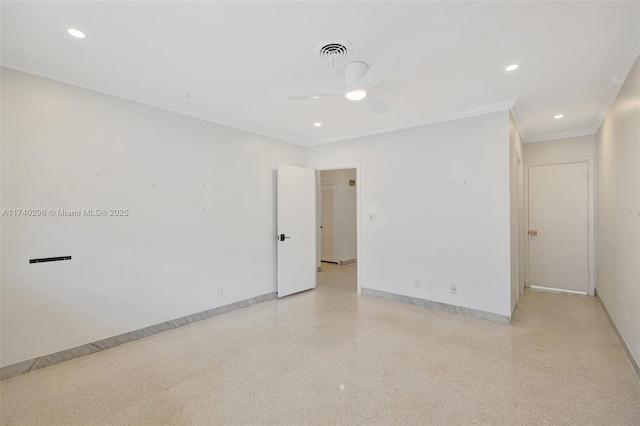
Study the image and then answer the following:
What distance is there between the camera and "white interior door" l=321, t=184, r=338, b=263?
7.47 metres

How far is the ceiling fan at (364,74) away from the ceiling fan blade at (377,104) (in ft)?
2.17

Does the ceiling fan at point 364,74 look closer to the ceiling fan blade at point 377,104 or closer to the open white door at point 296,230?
the ceiling fan blade at point 377,104

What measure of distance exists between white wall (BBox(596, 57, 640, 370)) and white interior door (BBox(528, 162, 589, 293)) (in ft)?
2.38

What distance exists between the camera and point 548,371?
95.3 inches

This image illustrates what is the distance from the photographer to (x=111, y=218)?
2.94 m

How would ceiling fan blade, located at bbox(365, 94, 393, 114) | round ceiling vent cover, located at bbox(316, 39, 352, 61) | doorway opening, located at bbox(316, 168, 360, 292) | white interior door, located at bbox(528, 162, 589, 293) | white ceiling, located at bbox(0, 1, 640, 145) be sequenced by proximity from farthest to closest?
doorway opening, located at bbox(316, 168, 360, 292) → white interior door, located at bbox(528, 162, 589, 293) → ceiling fan blade, located at bbox(365, 94, 393, 114) → round ceiling vent cover, located at bbox(316, 39, 352, 61) → white ceiling, located at bbox(0, 1, 640, 145)

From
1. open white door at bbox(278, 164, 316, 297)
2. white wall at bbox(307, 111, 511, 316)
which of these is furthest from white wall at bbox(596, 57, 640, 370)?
open white door at bbox(278, 164, 316, 297)

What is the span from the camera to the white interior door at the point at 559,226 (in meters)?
4.62

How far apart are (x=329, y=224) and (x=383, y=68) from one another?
225 inches

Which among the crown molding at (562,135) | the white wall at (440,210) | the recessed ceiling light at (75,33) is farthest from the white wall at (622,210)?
the recessed ceiling light at (75,33)

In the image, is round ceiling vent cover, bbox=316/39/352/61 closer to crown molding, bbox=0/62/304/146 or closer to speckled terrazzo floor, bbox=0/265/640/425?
crown molding, bbox=0/62/304/146

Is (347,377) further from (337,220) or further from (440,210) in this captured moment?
(337,220)

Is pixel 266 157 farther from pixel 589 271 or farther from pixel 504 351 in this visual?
pixel 589 271

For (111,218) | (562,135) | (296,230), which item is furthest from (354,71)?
(562,135)
